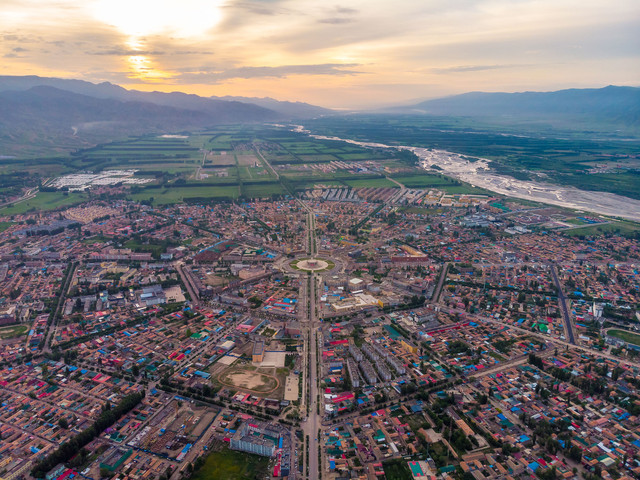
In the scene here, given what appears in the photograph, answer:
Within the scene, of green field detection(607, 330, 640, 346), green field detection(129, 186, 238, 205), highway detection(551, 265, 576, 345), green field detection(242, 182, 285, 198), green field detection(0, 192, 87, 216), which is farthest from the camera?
green field detection(242, 182, 285, 198)

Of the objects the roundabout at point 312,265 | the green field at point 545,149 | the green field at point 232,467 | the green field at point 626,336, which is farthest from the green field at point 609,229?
the green field at point 232,467

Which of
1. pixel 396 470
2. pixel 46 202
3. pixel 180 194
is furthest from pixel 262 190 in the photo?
pixel 396 470

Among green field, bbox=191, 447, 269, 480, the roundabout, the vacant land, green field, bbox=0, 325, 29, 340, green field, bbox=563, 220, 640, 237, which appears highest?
green field, bbox=563, 220, 640, 237

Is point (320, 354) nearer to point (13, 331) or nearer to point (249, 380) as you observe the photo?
point (249, 380)

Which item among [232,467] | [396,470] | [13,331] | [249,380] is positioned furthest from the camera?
[13,331]

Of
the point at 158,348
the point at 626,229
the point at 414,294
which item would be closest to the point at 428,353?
the point at 414,294

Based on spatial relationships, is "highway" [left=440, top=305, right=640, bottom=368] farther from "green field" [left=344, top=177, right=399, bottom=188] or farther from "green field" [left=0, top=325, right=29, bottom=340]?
"green field" [left=344, top=177, right=399, bottom=188]

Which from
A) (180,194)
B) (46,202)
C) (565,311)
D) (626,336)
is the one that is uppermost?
(180,194)

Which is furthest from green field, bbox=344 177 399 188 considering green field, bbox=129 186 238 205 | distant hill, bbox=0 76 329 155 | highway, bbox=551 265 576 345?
distant hill, bbox=0 76 329 155
